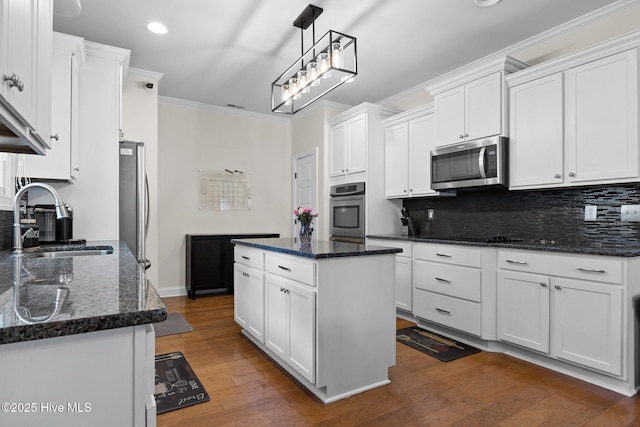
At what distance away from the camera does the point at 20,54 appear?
3.59ft

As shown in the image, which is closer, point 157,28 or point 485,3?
point 485,3

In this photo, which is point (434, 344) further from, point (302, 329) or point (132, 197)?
point (132, 197)

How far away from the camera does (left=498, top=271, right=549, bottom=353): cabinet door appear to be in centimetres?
259

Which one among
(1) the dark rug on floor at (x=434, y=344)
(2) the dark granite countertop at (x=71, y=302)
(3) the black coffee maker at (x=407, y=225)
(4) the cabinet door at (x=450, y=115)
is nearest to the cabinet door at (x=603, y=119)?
(4) the cabinet door at (x=450, y=115)

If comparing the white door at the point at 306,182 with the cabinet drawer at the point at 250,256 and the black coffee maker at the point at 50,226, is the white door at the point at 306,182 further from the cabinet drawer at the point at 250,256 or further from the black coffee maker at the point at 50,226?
the black coffee maker at the point at 50,226

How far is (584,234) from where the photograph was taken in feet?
9.49

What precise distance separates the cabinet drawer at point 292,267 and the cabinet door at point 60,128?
1.62 m

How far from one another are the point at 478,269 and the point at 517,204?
839 millimetres

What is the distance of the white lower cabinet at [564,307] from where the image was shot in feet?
7.39

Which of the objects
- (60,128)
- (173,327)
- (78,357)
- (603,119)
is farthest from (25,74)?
(603,119)

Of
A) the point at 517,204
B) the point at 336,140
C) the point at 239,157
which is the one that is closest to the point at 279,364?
the point at 517,204

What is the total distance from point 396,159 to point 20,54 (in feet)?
12.2

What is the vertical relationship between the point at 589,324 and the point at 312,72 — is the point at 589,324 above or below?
below

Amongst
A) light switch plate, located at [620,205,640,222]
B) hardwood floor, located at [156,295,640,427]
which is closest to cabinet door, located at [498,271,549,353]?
hardwood floor, located at [156,295,640,427]
